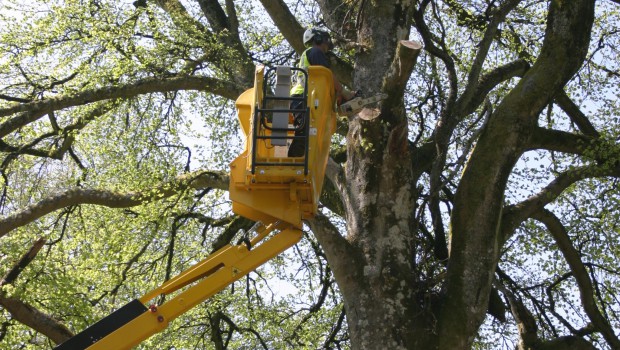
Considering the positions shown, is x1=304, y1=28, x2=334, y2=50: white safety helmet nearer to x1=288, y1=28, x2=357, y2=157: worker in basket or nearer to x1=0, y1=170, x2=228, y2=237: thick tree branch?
x1=288, y1=28, x2=357, y2=157: worker in basket

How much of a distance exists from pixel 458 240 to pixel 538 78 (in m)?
1.92

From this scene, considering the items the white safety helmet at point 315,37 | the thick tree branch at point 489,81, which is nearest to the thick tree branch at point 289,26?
the thick tree branch at point 489,81

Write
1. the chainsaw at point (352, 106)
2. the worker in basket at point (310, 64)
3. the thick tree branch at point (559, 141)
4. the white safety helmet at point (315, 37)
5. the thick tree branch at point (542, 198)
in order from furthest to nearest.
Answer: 1. the thick tree branch at point (559, 141)
2. the thick tree branch at point (542, 198)
3. the white safety helmet at point (315, 37)
4. the chainsaw at point (352, 106)
5. the worker in basket at point (310, 64)

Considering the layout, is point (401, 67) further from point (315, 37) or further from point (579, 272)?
point (579, 272)

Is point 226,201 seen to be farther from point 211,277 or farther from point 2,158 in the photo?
point 211,277

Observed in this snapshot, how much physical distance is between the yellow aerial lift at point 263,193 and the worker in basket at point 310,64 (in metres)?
0.06

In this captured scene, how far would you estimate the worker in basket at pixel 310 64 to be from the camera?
279 inches

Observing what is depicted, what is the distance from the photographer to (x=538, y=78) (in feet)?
29.0

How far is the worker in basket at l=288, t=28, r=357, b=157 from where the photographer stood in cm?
708

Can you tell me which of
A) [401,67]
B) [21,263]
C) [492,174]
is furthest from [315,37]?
[21,263]

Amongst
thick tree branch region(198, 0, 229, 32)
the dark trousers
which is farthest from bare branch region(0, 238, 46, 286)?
the dark trousers

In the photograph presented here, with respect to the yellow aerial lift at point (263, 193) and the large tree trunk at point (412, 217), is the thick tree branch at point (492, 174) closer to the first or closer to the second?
the large tree trunk at point (412, 217)

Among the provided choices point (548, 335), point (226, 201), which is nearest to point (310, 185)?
point (548, 335)

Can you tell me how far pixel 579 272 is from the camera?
11.0 meters
